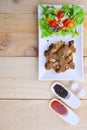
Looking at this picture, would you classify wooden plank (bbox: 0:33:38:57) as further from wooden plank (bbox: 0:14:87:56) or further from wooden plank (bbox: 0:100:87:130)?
wooden plank (bbox: 0:100:87:130)

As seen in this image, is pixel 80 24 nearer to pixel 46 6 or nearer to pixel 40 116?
pixel 46 6

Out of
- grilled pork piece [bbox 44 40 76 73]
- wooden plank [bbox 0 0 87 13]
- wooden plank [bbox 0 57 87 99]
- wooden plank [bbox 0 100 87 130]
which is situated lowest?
wooden plank [bbox 0 100 87 130]

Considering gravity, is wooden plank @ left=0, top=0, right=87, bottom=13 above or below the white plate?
above

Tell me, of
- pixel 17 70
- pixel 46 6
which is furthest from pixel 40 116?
pixel 46 6

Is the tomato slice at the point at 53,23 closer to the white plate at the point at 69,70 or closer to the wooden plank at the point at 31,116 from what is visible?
the white plate at the point at 69,70

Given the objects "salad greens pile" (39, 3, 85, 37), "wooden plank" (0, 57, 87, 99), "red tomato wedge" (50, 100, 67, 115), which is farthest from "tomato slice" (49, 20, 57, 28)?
"red tomato wedge" (50, 100, 67, 115)

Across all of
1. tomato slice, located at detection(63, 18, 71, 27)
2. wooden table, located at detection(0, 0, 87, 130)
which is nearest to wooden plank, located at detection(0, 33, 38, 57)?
wooden table, located at detection(0, 0, 87, 130)
